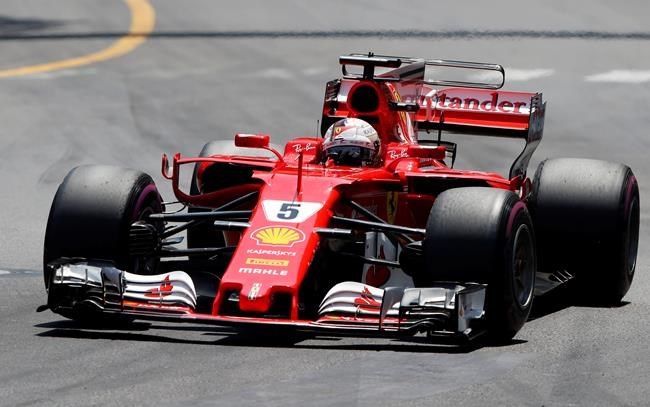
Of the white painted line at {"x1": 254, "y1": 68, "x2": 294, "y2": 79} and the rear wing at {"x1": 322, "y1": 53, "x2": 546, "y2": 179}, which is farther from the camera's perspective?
the white painted line at {"x1": 254, "y1": 68, "x2": 294, "y2": 79}

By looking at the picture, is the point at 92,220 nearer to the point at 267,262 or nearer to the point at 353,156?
the point at 267,262

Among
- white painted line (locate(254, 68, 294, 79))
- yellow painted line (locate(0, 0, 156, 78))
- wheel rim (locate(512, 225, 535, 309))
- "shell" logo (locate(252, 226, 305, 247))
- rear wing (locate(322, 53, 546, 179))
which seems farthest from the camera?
yellow painted line (locate(0, 0, 156, 78))

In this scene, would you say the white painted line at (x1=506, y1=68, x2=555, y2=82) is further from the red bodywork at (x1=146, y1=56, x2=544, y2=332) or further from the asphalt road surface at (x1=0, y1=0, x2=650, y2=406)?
the red bodywork at (x1=146, y1=56, x2=544, y2=332)

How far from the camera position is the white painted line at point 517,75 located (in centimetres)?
2418

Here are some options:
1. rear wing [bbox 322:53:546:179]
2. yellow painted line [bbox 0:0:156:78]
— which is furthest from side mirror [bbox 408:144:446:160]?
yellow painted line [bbox 0:0:156:78]

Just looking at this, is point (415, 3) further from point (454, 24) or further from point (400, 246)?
point (400, 246)

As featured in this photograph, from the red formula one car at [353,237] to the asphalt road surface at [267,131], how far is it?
24cm

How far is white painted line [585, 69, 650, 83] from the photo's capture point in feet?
79.4

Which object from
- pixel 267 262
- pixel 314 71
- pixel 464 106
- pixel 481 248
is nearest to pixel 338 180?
pixel 267 262

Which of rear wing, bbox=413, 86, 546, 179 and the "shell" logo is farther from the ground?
rear wing, bbox=413, 86, 546, 179

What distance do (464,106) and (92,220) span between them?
15.6ft

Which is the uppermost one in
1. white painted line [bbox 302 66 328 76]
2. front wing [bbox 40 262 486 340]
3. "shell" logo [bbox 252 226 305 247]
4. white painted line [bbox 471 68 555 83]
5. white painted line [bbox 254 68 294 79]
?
white painted line [bbox 471 68 555 83]

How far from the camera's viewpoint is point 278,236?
35.5ft

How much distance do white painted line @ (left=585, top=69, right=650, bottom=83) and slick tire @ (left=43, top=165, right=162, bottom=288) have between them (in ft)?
45.8
